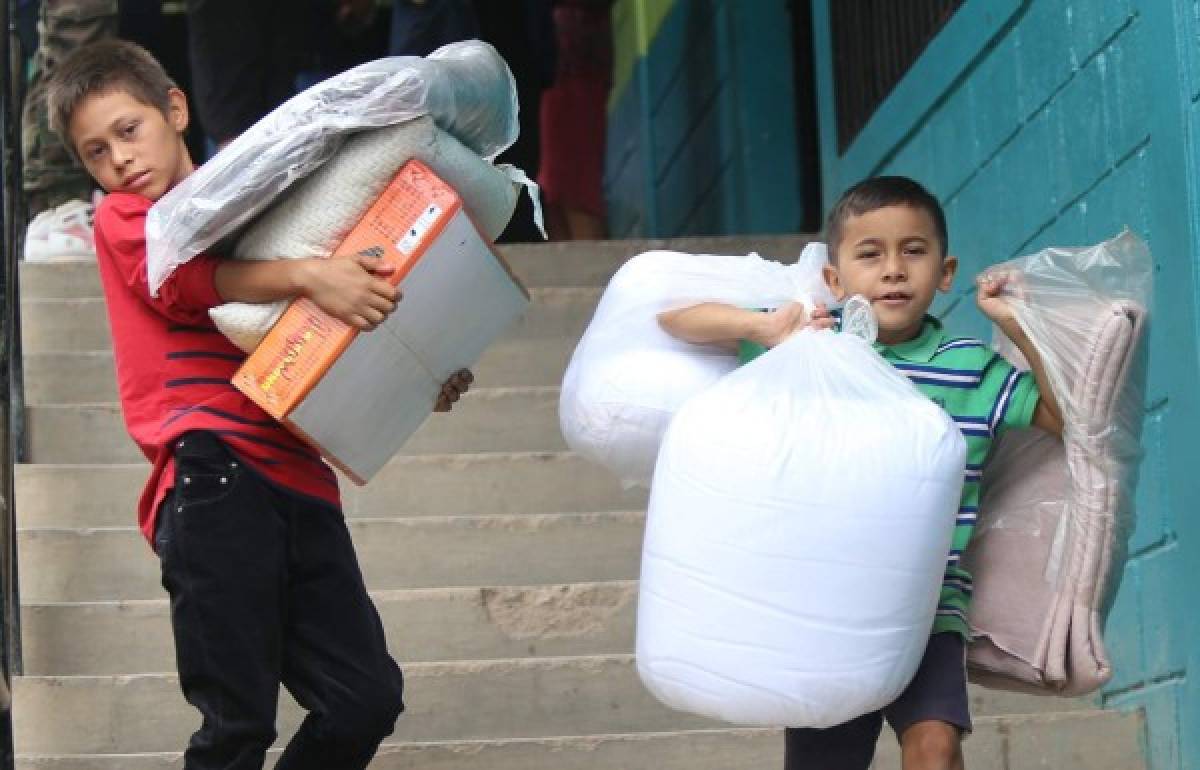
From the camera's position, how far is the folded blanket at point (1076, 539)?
300cm

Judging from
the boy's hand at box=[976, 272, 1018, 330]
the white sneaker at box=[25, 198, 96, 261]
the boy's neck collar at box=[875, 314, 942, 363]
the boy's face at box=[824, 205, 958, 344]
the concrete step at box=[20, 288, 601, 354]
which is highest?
the boy's face at box=[824, 205, 958, 344]

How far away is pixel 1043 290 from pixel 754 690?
2.41ft

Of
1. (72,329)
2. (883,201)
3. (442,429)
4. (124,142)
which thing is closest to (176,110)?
(124,142)

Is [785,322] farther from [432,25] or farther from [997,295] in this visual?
[432,25]

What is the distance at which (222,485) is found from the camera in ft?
10.3

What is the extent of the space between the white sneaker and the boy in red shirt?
275 cm

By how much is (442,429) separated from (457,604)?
93 centimetres

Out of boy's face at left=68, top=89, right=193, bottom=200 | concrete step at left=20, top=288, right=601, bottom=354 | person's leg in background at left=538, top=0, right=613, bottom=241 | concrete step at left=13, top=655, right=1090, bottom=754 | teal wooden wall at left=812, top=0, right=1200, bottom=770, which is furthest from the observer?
person's leg in background at left=538, top=0, right=613, bottom=241

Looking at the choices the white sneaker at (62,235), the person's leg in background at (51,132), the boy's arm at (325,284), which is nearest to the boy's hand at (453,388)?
the boy's arm at (325,284)

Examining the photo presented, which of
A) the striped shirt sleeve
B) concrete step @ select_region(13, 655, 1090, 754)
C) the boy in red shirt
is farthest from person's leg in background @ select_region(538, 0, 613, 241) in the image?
the striped shirt sleeve

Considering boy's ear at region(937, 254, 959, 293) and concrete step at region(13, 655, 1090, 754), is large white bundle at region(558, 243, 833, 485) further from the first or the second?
concrete step at region(13, 655, 1090, 754)

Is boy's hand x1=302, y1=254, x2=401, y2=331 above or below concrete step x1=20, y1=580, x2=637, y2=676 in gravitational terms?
above

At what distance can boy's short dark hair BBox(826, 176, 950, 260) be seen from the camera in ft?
10.3

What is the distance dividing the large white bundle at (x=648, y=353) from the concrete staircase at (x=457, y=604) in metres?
0.90
